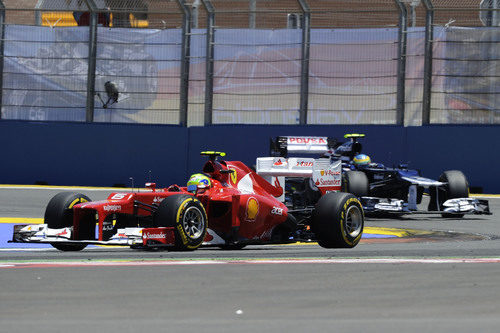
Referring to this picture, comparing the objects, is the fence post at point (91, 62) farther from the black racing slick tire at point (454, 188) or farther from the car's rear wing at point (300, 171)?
Answer: the car's rear wing at point (300, 171)

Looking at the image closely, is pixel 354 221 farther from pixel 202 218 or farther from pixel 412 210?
pixel 412 210

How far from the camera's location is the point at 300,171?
13.0 meters

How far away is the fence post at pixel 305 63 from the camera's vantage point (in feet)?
74.3

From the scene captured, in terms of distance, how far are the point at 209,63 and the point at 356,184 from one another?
23.8ft

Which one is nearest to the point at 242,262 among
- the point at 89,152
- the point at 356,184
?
the point at 356,184

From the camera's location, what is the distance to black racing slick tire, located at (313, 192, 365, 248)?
1134cm

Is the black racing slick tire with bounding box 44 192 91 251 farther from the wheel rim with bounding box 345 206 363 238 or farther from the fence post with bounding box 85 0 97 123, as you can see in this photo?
the fence post with bounding box 85 0 97 123

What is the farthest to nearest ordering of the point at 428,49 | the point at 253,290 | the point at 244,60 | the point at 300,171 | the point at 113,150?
the point at 113,150 → the point at 244,60 → the point at 428,49 → the point at 300,171 → the point at 253,290

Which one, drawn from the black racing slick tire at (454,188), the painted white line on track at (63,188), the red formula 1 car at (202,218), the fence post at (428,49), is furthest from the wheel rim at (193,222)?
the fence post at (428,49)

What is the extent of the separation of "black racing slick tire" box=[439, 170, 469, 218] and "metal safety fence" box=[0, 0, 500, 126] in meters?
4.16

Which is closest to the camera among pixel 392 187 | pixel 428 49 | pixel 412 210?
pixel 412 210

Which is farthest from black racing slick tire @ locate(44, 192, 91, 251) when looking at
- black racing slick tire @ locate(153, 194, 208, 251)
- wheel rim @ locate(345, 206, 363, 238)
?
wheel rim @ locate(345, 206, 363, 238)

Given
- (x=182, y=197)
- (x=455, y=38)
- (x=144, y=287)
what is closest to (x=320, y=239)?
(x=182, y=197)

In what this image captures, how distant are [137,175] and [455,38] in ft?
26.4
